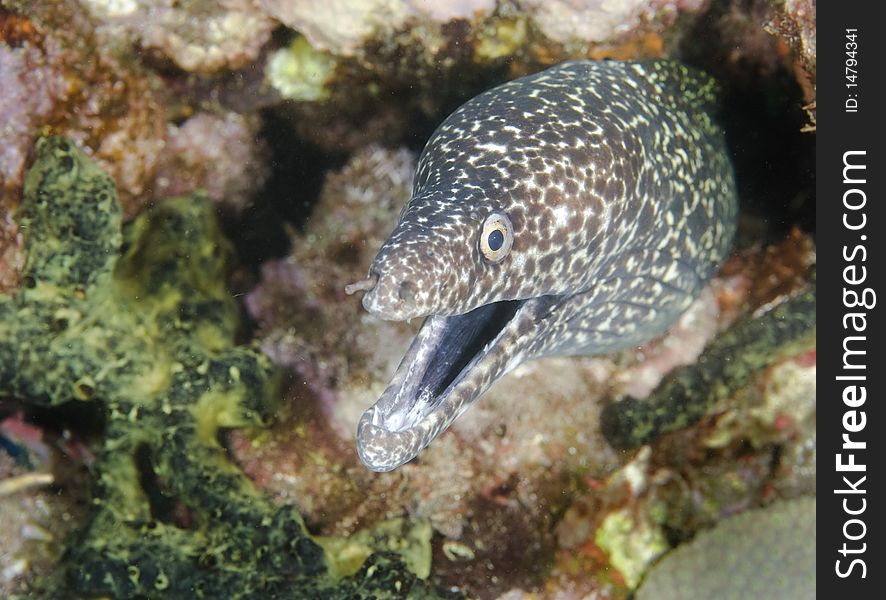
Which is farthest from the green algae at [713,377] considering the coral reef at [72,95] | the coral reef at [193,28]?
the coral reef at [72,95]

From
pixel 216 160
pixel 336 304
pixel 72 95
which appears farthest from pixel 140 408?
pixel 72 95

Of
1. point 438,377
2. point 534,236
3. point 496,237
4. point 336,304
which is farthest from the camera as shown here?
point 336,304

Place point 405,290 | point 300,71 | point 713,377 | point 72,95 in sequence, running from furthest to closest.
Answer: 1. point 300,71
2. point 713,377
3. point 72,95
4. point 405,290

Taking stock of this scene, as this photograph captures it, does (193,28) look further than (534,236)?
Yes

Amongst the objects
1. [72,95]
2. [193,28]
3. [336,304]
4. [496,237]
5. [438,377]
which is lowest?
[336,304]

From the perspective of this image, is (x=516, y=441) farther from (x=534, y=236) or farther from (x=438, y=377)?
(x=534, y=236)

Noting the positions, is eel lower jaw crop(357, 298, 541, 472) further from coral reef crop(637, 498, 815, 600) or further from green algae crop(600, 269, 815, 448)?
coral reef crop(637, 498, 815, 600)

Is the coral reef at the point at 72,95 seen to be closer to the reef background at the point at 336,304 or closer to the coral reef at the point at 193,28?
the reef background at the point at 336,304
